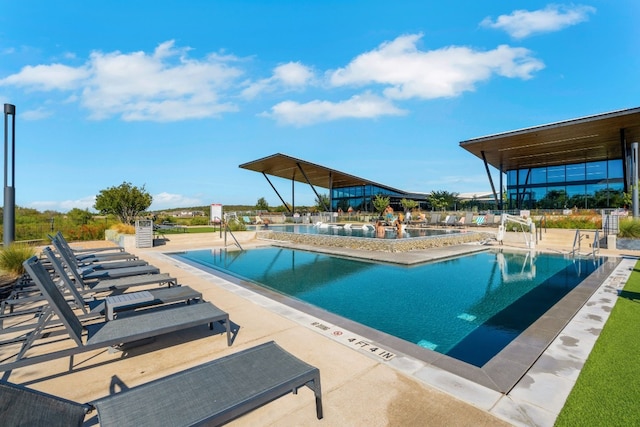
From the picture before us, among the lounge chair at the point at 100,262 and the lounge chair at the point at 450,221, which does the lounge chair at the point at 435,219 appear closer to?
the lounge chair at the point at 450,221

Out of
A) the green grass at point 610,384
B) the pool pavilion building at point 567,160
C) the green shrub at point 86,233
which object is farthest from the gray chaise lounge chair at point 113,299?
the pool pavilion building at point 567,160

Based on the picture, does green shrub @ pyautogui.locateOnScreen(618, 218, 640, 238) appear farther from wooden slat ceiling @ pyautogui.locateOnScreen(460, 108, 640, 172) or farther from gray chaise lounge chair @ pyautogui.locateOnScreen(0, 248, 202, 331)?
gray chaise lounge chair @ pyautogui.locateOnScreen(0, 248, 202, 331)

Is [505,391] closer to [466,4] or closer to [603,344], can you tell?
[603,344]

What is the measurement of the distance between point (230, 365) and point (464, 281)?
271 inches

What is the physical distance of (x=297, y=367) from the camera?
2217mm

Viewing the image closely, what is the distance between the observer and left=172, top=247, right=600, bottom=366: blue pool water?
4.52 meters

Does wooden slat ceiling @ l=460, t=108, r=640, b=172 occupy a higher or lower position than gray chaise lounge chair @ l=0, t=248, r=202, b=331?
higher

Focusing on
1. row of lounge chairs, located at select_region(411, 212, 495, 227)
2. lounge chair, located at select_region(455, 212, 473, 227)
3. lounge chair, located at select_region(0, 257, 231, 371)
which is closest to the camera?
lounge chair, located at select_region(0, 257, 231, 371)

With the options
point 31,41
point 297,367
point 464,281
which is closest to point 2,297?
point 297,367

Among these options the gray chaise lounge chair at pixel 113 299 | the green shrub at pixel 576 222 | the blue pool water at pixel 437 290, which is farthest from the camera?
the green shrub at pixel 576 222

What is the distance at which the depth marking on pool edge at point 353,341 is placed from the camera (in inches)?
127

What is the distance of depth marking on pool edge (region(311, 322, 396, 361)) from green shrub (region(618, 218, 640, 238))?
1454 centimetres

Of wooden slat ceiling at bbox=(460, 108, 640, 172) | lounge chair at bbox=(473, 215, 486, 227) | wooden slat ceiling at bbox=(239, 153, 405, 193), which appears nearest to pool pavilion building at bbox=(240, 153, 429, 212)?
wooden slat ceiling at bbox=(239, 153, 405, 193)

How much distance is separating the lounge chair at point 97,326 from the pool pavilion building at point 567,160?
2483 centimetres
